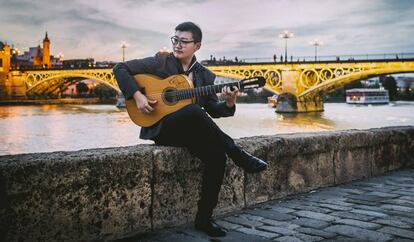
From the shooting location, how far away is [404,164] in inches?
247

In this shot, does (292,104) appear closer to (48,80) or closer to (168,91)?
(48,80)

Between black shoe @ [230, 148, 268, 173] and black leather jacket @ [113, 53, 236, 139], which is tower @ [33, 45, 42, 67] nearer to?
black leather jacket @ [113, 53, 236, 139]

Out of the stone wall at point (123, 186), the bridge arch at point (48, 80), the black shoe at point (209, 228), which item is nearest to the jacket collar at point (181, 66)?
the stone wall at point (123, 186)

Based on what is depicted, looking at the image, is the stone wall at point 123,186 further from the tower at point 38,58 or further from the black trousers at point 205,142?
the tower at point 38,58

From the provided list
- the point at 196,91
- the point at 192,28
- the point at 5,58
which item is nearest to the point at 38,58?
the point at 5,58

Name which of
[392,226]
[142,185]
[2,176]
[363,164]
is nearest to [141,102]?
[142,185]

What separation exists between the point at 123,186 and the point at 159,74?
965 millimetres

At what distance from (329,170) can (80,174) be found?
302cm

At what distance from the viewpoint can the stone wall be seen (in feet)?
8.59

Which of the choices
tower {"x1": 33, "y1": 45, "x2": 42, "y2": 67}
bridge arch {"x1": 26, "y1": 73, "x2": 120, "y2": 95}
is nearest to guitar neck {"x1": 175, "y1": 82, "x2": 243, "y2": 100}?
bridge arch {"x1": 26, "y1": 73, "x2": 120, "y2": 95}

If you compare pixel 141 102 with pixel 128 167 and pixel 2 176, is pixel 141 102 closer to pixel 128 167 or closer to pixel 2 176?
pixel 128 167

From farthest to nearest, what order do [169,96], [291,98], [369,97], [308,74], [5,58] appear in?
[5,58]
[369,97]
[308,74]
[291,98]
[169,96]

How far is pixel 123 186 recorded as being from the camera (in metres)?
3.08

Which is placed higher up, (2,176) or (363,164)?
(2,176)
